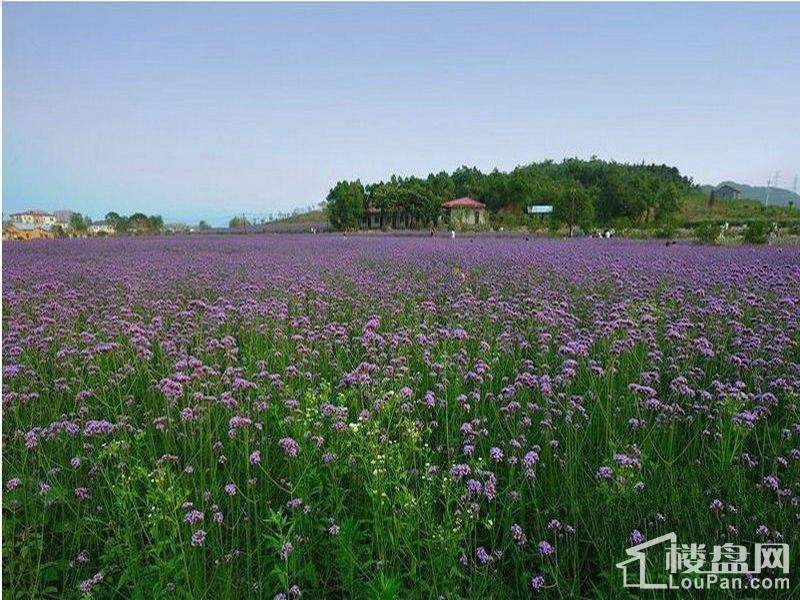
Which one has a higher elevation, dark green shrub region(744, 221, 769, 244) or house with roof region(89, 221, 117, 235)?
house with roof region(89, 221, 117, 235)

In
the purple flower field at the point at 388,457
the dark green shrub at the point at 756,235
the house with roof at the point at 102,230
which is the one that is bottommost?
the purple flower field at the point at 388,457

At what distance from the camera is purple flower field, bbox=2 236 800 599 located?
7.38 feet

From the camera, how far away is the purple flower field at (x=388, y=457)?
2248 mm

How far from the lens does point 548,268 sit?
9.92 metres

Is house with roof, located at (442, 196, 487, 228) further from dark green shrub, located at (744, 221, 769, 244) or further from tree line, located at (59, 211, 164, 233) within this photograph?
dark green shrub, located at (744, 221, 769, 244)

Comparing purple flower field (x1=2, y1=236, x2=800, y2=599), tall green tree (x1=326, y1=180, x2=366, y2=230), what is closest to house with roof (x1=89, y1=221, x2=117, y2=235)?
tall green tree (x1=326, y1=180, x2=366, y2=230)

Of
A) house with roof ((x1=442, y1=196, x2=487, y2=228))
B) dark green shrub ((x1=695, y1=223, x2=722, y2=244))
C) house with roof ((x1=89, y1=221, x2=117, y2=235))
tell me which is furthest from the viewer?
house with roof ((x1=442, y1=196, x2=487, y2=228))

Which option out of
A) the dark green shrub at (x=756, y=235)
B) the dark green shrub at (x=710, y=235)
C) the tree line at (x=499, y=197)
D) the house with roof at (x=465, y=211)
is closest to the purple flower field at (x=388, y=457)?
the dark green shrub at (x=710, y=235)

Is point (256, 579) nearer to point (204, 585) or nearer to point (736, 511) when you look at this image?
point (204, 585)

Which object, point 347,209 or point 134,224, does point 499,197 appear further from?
point 134,224

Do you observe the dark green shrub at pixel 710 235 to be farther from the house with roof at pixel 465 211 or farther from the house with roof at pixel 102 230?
the house with roof at pixel 102 230

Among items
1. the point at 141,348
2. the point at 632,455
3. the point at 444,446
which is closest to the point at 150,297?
the point at 141,348

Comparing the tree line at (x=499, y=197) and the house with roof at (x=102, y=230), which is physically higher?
the tree line at (x=499, y=197)

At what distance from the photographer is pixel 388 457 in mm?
2475
